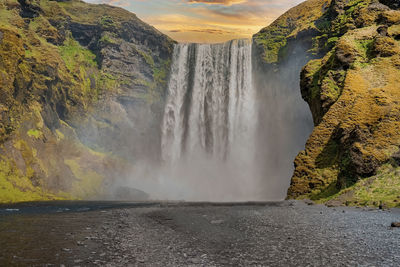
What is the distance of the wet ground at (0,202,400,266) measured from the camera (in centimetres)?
962

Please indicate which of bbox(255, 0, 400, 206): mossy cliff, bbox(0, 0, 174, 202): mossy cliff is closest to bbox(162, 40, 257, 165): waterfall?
bbox(0, 0, 174, 202): mossy cliff

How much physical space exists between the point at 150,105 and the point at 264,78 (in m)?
33.6

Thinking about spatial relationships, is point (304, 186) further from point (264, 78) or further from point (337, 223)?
point (264, 78)

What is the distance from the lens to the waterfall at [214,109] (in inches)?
3088

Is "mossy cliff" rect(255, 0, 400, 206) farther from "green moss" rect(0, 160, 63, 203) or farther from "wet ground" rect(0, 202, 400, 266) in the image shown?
"green moss" rect(0, 160, 63, 203)

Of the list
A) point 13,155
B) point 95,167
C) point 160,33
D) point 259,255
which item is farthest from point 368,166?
point 160,33

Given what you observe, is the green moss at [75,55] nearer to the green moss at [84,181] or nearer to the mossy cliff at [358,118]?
the green moss at [84,181]

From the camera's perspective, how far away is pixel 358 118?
30141 mm

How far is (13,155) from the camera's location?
59.9 meters

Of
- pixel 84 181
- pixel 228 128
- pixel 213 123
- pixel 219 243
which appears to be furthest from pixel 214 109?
pixel 219 243

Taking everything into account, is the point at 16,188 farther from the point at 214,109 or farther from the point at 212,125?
the point at 214,109

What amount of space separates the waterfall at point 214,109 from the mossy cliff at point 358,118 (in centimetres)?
3583

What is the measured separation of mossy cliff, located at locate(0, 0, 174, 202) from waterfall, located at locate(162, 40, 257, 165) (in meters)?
8.56

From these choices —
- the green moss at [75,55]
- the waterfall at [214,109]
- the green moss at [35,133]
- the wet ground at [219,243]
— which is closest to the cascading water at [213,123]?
the waterfall at [214,109]
